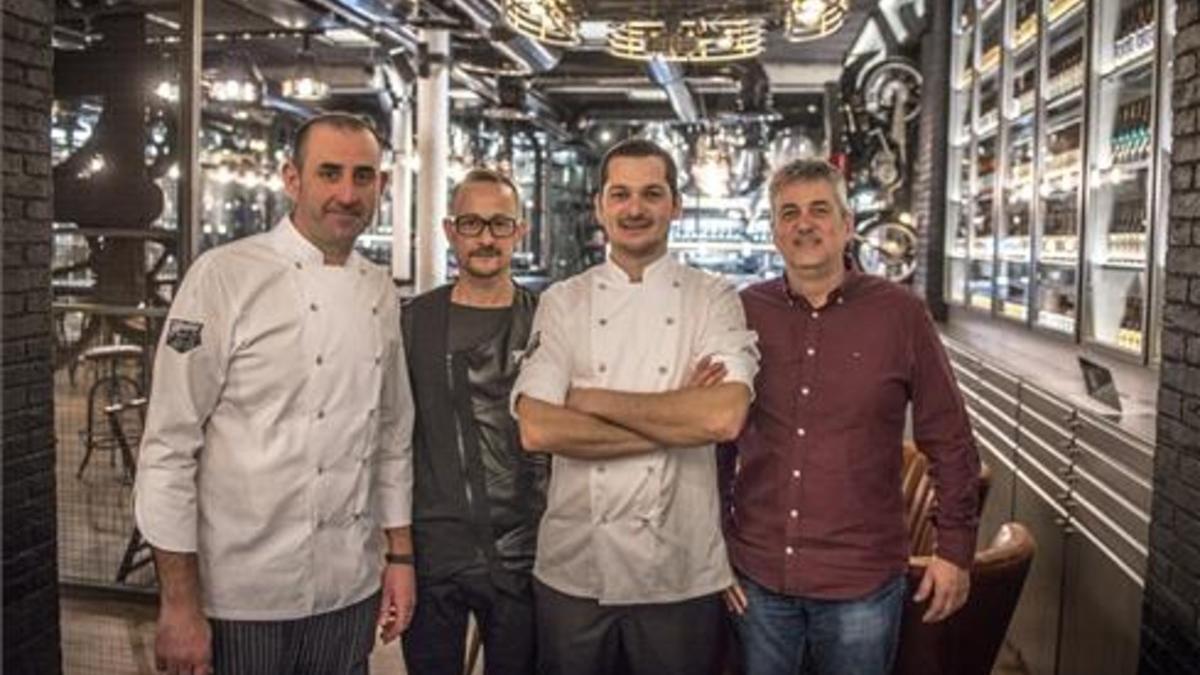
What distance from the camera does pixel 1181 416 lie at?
8.31 ft

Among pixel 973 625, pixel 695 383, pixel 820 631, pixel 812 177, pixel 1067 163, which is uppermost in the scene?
pixel 1067 163

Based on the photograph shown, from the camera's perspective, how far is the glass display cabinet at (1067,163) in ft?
13.7

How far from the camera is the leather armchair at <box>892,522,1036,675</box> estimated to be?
267cm

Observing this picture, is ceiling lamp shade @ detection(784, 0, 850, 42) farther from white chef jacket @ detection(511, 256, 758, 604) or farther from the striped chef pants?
the striped chef pants

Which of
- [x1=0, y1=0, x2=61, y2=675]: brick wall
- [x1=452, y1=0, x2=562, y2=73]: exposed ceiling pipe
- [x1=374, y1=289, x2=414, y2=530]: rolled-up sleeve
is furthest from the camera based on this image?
[x1=452, y1=0, x2=562, y2=73]: exposed ceiling pipe

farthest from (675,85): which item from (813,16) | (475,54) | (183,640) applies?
(183,640)

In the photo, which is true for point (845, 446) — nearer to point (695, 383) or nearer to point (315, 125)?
point (695, 383)

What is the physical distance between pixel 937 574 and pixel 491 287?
3.84ft

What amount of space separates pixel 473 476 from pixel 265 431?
49cm

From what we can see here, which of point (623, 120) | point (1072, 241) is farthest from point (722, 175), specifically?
point (1072, 241)

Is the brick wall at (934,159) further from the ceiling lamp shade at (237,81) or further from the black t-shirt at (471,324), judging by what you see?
the black t-shirt at (471,324)

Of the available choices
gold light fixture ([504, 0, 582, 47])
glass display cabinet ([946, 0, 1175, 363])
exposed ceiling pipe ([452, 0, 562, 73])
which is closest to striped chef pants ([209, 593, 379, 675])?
gold light fixture ([504, 0, 582, 47])

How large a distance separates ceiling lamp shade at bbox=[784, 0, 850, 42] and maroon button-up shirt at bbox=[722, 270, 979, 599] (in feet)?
6.64

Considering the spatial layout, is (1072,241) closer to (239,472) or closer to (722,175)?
(239,472)
